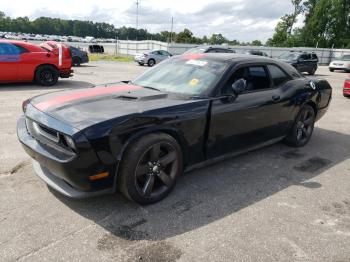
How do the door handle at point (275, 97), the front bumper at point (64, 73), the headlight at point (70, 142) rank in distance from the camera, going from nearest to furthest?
the headlight at point (70, 142) → the door handle at point (275, 97) → the front bumper at point (64, 73)

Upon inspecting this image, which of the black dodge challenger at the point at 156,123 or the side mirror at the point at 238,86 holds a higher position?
the side mirror at the point at 238,86

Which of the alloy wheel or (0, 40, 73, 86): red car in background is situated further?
(0, 40, 73, 86): red car in background

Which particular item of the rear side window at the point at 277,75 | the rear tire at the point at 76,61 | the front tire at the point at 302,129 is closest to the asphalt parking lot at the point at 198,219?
the front tire at the point at 302,129

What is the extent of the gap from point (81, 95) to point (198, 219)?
191 cm

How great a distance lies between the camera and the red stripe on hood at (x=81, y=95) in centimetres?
361

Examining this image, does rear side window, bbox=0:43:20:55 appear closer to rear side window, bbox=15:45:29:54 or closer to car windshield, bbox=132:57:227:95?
rear side window, bbox=15:45:29:54

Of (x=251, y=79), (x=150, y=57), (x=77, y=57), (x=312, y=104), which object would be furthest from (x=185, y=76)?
(x=150, y=57)

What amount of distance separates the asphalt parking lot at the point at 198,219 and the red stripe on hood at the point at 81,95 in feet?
3.02

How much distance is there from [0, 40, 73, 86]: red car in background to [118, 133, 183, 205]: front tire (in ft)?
27.3

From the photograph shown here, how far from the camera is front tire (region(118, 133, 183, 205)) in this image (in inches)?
126

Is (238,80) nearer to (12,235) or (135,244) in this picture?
(135,244)

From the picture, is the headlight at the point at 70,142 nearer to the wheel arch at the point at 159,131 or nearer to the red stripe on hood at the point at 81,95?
the wheel arch at the point at 159,131

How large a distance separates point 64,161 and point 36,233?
26.3 inches

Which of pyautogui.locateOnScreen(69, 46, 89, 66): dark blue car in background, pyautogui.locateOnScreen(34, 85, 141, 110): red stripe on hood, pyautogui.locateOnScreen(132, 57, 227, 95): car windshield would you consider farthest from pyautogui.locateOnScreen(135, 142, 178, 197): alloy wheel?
pyautogui.locateOnScreen(69, 46, 89, 66): dark blue car in background
